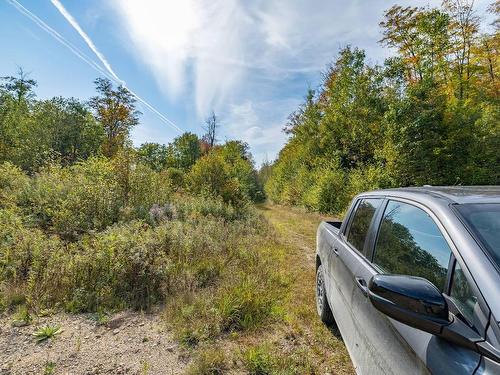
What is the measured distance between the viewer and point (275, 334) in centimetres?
361

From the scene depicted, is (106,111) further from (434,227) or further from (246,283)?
(434,227)

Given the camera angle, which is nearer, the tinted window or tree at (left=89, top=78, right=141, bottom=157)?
the tinted window

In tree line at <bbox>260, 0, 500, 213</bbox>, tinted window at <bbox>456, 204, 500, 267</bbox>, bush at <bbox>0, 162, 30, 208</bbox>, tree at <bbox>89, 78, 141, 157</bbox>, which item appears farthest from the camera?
tree at <bbox>89, 78, 141, 157</bbox>

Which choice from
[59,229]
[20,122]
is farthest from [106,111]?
[59,229]

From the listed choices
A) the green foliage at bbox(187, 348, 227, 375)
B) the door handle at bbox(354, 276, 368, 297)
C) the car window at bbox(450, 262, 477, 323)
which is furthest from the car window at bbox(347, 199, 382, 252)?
the green foliage at bbox(187, 348, 227, 375)

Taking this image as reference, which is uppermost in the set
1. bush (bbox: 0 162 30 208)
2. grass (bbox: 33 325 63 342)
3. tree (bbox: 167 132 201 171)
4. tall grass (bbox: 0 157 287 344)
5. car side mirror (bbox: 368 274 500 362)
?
tree (bbox: 167 132 201 171)

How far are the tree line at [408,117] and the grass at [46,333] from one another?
41.5ft

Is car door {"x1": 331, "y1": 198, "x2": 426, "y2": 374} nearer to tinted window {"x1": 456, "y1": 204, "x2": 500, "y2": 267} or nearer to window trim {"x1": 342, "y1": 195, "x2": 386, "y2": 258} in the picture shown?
window trim {"x1": 342, "y1": 195, "x2": 386, "y2": 258}

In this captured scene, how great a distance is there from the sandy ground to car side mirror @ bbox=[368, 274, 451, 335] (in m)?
2.43

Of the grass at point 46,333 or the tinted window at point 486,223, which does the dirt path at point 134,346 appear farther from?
the tinted window at point 486,223

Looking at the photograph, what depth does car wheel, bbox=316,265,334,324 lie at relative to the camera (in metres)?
3.66

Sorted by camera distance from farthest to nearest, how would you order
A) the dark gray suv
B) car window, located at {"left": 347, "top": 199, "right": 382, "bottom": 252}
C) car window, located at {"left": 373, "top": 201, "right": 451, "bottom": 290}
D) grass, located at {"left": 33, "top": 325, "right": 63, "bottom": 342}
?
grass, located at {"left": 33, "top": 325, "right": 63, "bottom": 342}, car window, located at {"left": 347, "top": 199, "right": 382, "bottom": 252}, car window, located at {"left": 373, "top": 201, "right": 451, "bottom": 290}, the dark gray suv

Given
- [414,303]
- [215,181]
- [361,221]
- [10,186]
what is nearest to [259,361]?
[361,221]

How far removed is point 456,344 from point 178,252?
4.90 meters
